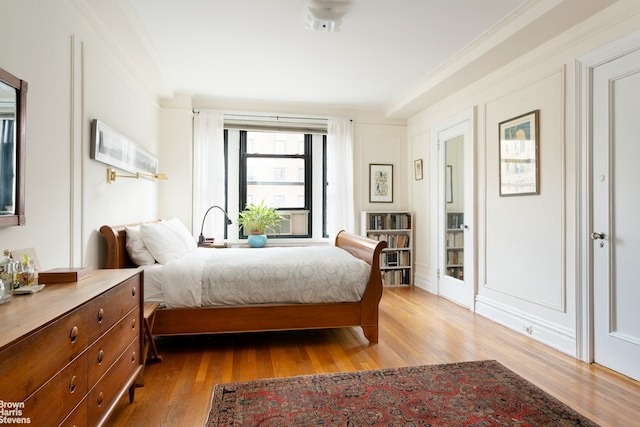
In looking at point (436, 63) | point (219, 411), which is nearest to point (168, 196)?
point (219, 411)

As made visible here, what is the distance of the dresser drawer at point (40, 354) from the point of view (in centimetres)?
93

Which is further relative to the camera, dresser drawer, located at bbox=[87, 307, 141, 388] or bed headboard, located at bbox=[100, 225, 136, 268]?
bed headboard, located at bbox=[100, 225, 136, 268]

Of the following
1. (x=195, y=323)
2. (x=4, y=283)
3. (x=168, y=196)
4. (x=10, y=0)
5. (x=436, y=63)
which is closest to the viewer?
(x=4, y=283)

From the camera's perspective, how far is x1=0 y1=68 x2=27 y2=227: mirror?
5.25 feet

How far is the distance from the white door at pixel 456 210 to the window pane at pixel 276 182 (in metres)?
2.12

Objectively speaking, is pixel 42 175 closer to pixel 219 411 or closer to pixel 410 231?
pixel 219 411

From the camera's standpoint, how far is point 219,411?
6.22ft

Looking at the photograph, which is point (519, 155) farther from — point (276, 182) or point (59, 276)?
point (59, 276)

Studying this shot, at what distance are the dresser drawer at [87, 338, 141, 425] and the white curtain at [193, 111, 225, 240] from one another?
2832 millimetres

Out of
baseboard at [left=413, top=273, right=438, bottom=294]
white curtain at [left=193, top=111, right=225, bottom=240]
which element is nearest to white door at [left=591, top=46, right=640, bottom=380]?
baseboard at [left=413, top=273, right=438, bottom=294]

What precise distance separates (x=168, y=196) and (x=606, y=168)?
15.2ft

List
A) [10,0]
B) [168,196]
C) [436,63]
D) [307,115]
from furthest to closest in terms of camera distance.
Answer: [307,115] → [168,196] → [436,63] → [10,0]

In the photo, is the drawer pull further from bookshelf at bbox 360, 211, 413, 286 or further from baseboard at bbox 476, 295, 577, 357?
bookshelf at bbox 360, 211, 413, 286

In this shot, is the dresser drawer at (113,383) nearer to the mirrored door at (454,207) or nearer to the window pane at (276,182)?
the window pane at (276,182)
